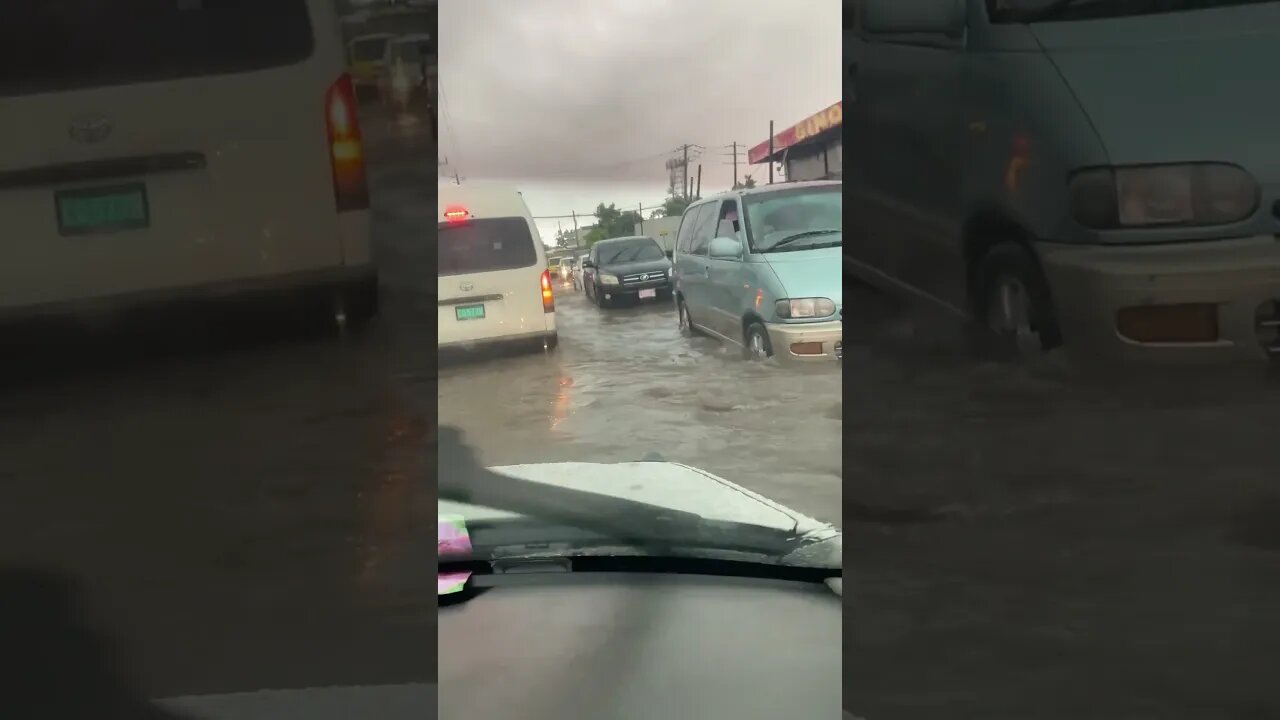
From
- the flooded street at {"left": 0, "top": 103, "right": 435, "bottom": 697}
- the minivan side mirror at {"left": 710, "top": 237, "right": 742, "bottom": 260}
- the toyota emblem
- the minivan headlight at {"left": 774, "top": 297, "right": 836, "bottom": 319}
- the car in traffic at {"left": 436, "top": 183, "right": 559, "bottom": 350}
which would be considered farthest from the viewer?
the minivan side mirror at {"left": 710, "top": 237, "right": 742, "bottom": 260}

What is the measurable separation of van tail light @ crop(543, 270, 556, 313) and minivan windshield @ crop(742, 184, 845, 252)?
1.90 feet

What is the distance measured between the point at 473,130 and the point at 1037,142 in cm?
136

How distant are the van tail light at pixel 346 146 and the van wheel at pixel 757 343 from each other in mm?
1212

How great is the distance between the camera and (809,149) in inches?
82.3

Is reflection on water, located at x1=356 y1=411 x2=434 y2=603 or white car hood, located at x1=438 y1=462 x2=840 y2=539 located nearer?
reflection on water, located at x1=356 y1=411 x2=434 y2=603

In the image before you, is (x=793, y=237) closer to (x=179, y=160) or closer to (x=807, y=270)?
(x=807, y=270)

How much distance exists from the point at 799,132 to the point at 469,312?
3.17 feet

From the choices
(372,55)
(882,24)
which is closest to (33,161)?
(372,55)

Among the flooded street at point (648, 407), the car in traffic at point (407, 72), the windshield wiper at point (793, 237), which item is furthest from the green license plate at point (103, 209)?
the windshield wiper at point (793, 237)

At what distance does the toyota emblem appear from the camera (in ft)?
4.69

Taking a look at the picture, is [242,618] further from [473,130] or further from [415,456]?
[473,130]

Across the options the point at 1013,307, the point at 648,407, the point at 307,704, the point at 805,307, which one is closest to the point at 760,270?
the point at 805,307

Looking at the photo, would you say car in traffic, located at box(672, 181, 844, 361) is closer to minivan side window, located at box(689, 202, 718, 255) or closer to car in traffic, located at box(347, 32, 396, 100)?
minivan side window, located at box(689, 202, 718, 255)

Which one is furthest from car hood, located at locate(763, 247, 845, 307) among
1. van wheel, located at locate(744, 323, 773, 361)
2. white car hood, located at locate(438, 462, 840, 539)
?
white car hood, located at locate(438, 462, 840, 539)
